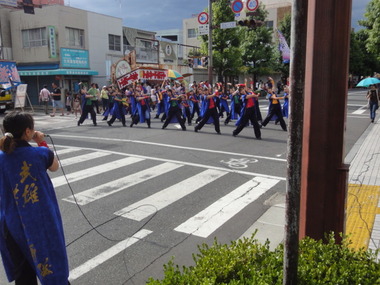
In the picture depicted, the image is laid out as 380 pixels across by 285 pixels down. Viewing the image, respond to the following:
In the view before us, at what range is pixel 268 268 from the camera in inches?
92.4

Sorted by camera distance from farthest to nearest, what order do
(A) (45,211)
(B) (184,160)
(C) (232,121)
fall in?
(C) (232,121)
(B) (184,160)
(A) (45,211)

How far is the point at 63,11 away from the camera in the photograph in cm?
2791

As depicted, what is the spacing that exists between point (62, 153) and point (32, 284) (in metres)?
7.42

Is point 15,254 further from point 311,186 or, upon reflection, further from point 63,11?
point 63,11

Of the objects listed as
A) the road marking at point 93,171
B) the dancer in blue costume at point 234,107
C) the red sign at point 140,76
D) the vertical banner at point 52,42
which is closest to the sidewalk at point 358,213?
the road marking at point 93,171

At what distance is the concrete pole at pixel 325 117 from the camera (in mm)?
3184

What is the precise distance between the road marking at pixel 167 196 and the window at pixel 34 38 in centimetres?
2534

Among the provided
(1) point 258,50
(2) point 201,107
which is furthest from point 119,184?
(1) point 258,50

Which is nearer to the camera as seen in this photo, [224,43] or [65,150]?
[65,150]

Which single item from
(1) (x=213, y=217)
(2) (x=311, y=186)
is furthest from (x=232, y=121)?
(2) (x=311, y=186)

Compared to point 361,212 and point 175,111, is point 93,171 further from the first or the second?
point 175,111

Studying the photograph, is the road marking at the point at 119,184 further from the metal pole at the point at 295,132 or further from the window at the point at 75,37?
the window at the point at 75,37

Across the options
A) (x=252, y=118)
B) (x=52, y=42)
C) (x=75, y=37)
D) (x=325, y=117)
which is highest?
(x=75, y=37)

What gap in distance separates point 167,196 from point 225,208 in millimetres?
1114
